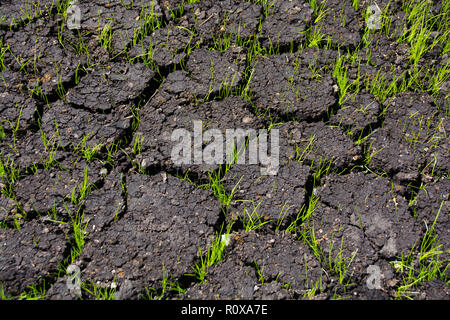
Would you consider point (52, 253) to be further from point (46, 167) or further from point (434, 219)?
point (434, 219)

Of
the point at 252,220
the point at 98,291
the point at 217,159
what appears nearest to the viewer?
the point at 98,291

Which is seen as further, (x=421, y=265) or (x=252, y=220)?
(x=252, y=220)

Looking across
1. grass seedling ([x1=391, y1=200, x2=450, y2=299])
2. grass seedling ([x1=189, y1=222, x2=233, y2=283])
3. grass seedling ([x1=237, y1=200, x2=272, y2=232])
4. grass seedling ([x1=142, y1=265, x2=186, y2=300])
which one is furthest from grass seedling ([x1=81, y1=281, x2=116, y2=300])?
grass seedling ([x1=391, y1=200, x2=450, y2=299])

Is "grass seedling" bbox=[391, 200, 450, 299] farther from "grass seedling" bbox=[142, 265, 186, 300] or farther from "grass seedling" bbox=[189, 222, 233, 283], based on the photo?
"grass seedling" bbox=[142, 265, 186, 300]

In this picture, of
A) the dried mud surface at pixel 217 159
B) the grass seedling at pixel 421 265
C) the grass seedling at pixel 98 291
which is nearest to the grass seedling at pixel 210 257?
the dried mud surface at pixel 217 159

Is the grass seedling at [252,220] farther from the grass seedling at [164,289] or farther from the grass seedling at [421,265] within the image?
the grass seedling at [421,265]

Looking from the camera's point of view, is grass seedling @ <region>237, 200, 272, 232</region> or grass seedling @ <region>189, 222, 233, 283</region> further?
grass seedling @ <region>237, 200, 272, 232</region>

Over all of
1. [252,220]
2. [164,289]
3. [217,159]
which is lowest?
[164,289]

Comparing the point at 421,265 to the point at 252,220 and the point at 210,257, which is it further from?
the point at 210,257

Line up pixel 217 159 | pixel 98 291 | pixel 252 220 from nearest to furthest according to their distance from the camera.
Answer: pixel 98 291 → pixel 252 220 → pixel 217 159

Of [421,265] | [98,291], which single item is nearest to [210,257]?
[98,291]

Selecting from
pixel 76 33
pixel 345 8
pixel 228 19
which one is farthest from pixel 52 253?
pixel 345 8
